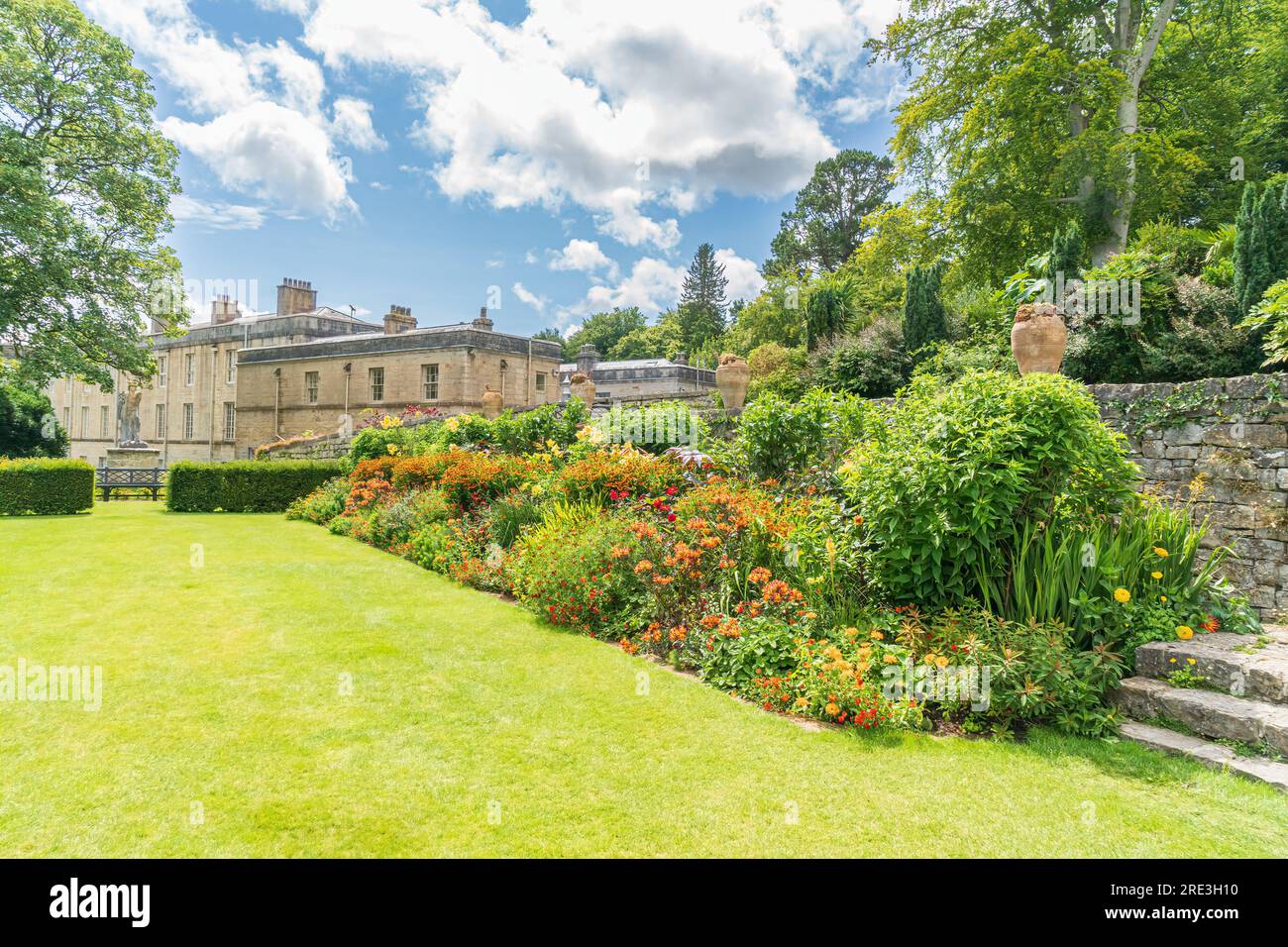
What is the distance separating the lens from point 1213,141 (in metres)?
17.9

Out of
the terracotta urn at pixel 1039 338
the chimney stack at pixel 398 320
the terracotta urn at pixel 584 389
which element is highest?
the chimney stack at pixel 398 320

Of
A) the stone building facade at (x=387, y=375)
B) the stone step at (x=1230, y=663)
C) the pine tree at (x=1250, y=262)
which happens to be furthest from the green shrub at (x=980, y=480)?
the stone building facade at (x=387, y=375)

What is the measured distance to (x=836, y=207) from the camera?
4291cm

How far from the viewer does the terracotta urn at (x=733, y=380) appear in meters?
11.7

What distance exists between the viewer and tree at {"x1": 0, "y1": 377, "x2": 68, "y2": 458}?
2517 centimetres

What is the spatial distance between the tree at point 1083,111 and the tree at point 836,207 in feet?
73.8

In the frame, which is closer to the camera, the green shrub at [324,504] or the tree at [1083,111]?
the green shrub at [324,504]

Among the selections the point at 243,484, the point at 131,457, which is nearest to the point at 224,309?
the point at 131,457

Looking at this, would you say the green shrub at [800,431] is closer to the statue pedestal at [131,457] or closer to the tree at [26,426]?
the statue pedestal at [131,457]

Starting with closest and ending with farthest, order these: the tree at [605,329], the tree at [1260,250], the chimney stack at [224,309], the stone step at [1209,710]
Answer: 1. the stone step at [1209,710]
2. the tree at [1260,250]
3. the chimney stack at [224,309]
4. the tree at [605,329]

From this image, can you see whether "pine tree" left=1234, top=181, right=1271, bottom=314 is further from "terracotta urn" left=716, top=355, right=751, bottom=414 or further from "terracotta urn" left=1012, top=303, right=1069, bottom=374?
"terracotta urn" left=716, top=355, right=751, bottom=414

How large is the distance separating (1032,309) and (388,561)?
8.78m

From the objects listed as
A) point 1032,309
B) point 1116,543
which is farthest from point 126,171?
point 1116,543
